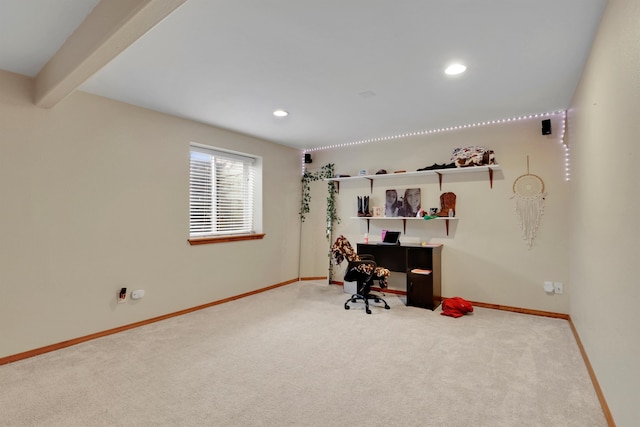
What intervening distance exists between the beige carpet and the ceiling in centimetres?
228

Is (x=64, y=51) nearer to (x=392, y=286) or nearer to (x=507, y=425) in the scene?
(x=507, y=425)

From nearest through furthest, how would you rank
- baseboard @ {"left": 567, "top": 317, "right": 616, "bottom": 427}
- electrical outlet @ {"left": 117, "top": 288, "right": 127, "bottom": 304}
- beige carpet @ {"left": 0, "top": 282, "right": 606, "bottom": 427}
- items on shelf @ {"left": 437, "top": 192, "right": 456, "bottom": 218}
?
baseboard @ {"left": 567, "top": 317, "right": 616, "bottom": 427}, beige carpet @ {"left": 0, "top": 282, "right": 606, "bottom": 427}, electrical outlet @ {"left": 117, "top": 288, "right": 127, "bottom": 304}, items on shelf @ {"left": 437, "top": 192, "right": 456, "bottom": 218}

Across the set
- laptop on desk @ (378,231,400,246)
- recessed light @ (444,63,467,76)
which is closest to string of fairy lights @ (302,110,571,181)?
laptop on desk @ (378,231,400,246)

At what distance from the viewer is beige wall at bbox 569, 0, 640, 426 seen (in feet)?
4.82

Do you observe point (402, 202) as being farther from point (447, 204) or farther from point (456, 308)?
point (456, 308)

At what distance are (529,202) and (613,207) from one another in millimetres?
Result: 2356

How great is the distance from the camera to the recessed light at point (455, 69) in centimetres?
262

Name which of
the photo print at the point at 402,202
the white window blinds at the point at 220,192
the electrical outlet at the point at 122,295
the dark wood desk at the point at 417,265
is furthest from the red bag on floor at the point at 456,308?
the electrical outlet at the point at 122,295

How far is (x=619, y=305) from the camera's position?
1.70 metres

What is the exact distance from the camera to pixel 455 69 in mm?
2670

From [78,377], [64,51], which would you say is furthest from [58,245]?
[64,51]

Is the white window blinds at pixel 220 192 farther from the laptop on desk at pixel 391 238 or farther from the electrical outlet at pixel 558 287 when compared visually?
the electrical outlet at pixel 558 287

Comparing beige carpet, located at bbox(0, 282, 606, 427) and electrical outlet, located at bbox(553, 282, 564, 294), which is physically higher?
electrical outlet, located at bbox(553, 282, 564, 294)

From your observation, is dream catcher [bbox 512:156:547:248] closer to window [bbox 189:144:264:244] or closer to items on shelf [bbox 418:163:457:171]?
items on shelf [bbox 418:163:457:171]
